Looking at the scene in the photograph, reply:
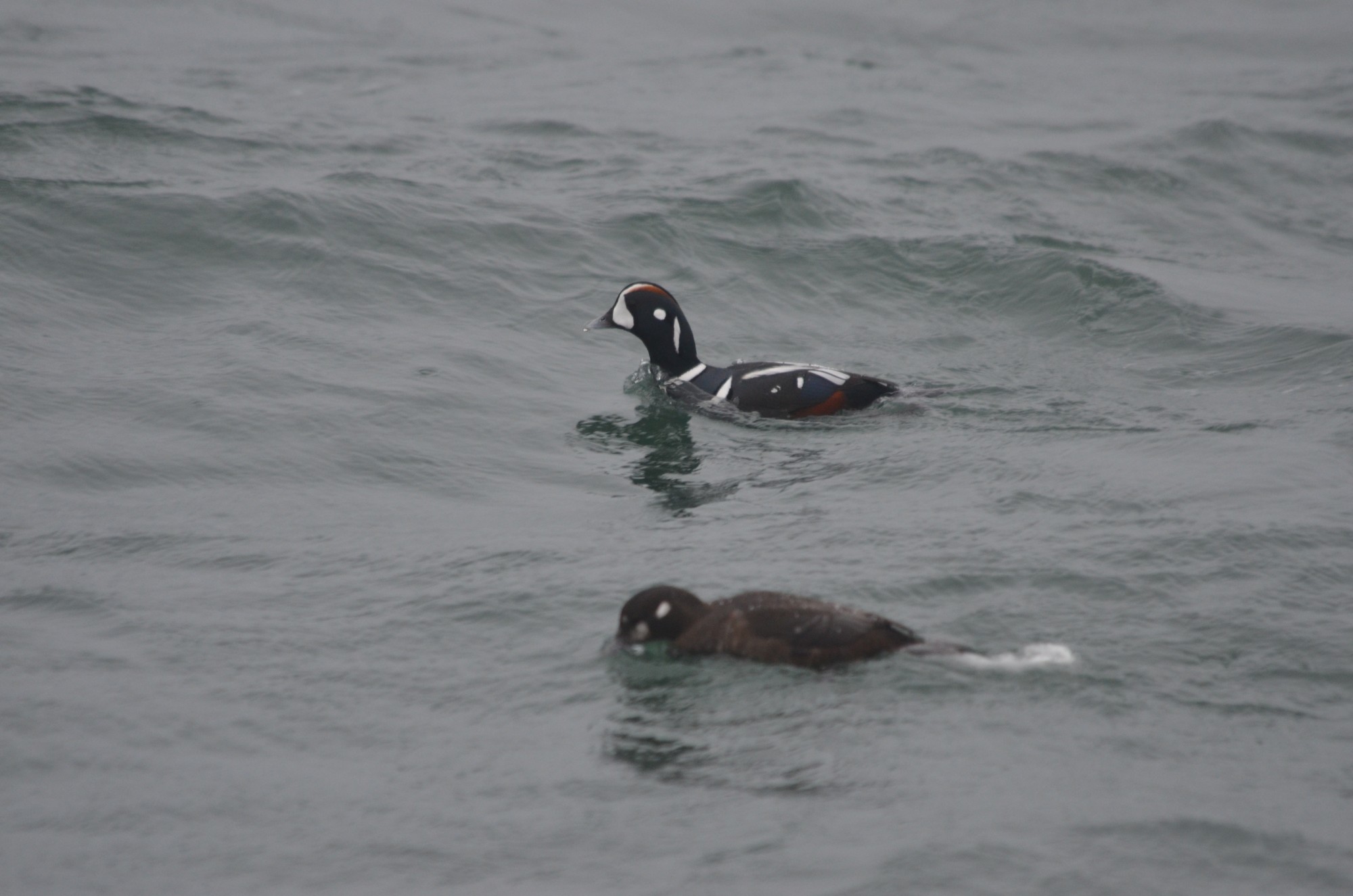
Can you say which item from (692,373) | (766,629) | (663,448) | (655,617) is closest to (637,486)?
(663,448)

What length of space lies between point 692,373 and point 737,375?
0.56 metres

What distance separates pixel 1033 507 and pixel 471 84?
47.1ft

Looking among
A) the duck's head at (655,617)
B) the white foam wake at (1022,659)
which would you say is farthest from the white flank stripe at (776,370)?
the white foam wake at (1022,659)

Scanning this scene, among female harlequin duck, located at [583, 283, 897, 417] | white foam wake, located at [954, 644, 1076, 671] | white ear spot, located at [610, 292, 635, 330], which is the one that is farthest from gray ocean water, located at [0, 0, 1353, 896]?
white ear spot, located at [610, 292, 635, 330]

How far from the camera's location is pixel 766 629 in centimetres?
617

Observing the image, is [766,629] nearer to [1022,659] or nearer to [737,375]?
[1022,659]

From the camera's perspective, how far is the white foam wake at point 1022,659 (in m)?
6.03

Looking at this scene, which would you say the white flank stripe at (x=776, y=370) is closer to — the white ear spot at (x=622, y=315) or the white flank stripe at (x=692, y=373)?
the white flank stripe at (x=692, y=373)

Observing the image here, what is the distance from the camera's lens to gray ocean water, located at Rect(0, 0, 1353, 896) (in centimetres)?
512

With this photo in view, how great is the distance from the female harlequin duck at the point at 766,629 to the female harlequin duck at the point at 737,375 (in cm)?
397

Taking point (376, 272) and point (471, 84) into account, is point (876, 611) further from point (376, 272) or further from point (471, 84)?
point (471, 84)

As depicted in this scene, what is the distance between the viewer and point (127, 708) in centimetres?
591

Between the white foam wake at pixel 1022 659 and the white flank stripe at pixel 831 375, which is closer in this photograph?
the white foam wake at pixel 1022 659

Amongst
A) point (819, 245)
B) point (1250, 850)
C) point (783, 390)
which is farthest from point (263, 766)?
point (819, 245)
